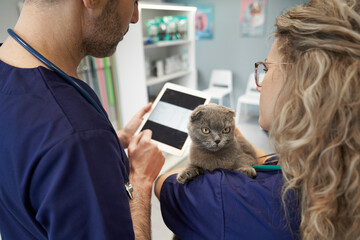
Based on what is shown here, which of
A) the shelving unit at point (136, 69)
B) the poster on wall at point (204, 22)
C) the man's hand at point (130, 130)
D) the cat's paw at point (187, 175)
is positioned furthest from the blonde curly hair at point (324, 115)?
the poster on wall at point (204, 22)

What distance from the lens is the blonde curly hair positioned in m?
0.51

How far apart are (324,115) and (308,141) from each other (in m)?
0.07

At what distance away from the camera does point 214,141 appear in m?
0.98

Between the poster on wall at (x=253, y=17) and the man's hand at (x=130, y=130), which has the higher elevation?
the poster on wall at (x=253, y=17)

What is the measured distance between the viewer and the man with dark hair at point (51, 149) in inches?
19.7

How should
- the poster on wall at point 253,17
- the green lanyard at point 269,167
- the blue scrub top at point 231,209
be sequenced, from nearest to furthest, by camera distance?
the blue scrub top at point 231,209
the green lanyard at point 269,167
the poster on wall at point 253,17

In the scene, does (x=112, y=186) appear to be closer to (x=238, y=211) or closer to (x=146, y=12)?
(x=238, y=211)

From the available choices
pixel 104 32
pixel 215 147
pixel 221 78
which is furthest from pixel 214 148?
pixel 221 78

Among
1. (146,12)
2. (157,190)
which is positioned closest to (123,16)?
(157,190)

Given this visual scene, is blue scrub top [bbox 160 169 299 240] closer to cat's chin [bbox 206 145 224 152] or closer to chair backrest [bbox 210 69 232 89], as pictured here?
cat's chin [bbox 206 145 224 152]

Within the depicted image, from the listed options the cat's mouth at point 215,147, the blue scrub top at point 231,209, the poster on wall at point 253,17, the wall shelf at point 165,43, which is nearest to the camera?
the blue scrub top at point 231,209

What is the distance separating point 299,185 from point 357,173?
5.5 inches

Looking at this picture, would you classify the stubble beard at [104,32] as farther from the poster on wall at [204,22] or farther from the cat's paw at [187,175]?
the poster on wall at [204,22]

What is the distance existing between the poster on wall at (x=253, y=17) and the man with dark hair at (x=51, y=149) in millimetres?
3642
